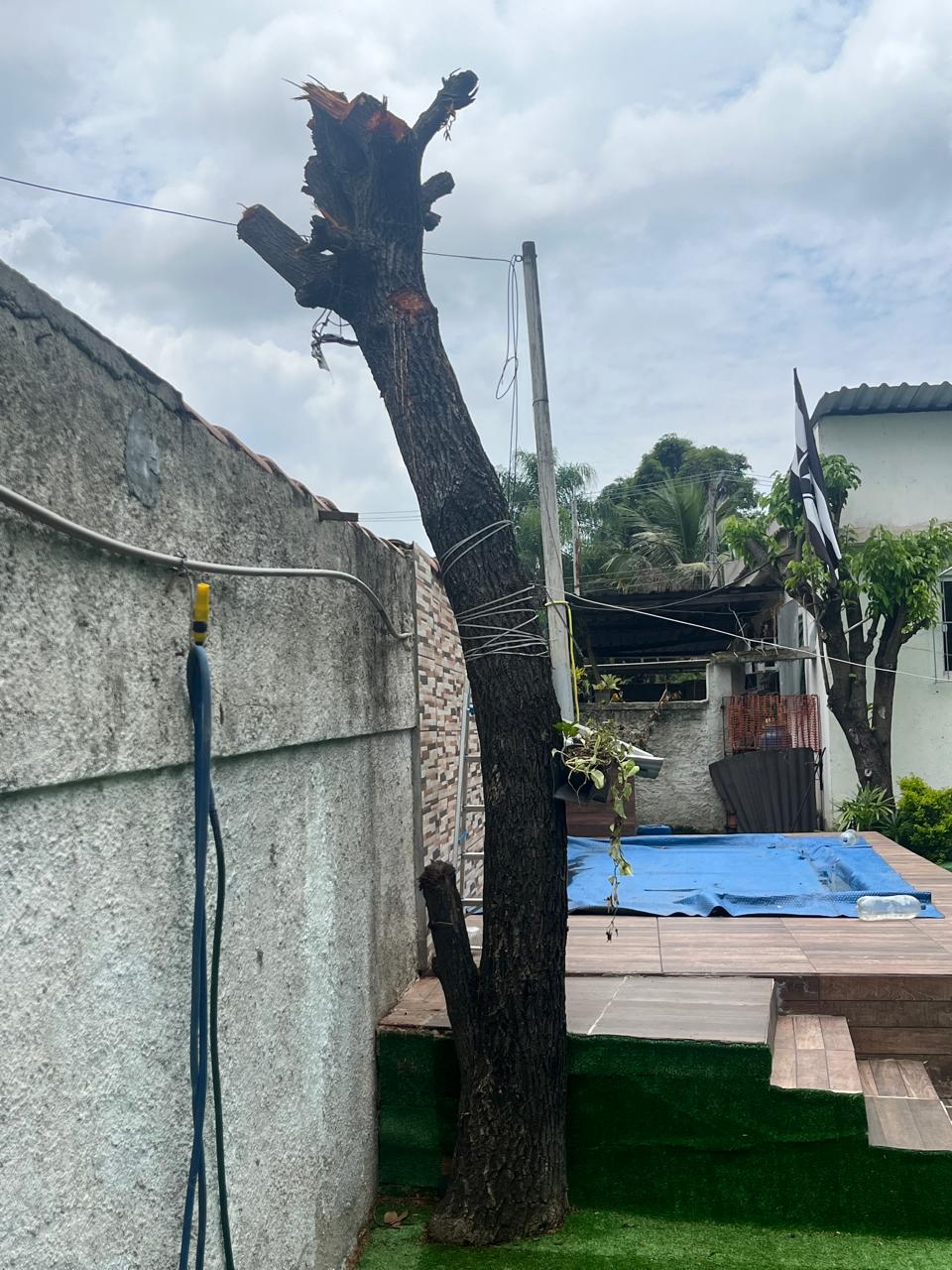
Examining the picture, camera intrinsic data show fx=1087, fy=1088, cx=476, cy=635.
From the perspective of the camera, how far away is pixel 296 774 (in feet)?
11.4

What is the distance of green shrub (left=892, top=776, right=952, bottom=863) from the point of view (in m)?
10.4

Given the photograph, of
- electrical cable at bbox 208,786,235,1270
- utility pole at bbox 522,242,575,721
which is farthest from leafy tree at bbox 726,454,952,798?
electrical cable at bbox 208,786,235,1270

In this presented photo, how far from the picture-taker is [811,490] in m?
10.9

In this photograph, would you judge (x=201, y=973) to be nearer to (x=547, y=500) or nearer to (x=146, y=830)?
(x=146, y=830)

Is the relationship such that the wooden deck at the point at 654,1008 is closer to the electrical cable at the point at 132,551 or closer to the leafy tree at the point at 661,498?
the electrical cable at the point at 132,551

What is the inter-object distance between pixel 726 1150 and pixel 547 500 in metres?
2.54

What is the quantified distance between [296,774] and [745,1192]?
2.34m

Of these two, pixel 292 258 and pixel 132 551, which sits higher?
pixel 292 258

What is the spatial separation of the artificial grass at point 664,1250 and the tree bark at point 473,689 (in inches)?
4.3

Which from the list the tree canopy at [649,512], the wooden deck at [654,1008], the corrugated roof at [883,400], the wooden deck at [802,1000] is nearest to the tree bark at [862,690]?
the corrugated roof at [883,400]

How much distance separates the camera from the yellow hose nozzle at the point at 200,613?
250 centimetres

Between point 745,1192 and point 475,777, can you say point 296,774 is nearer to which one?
point 745,1192

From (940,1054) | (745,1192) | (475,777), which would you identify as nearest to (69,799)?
(745,1192)

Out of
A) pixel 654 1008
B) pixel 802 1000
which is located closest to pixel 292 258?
pixel 654 1008
